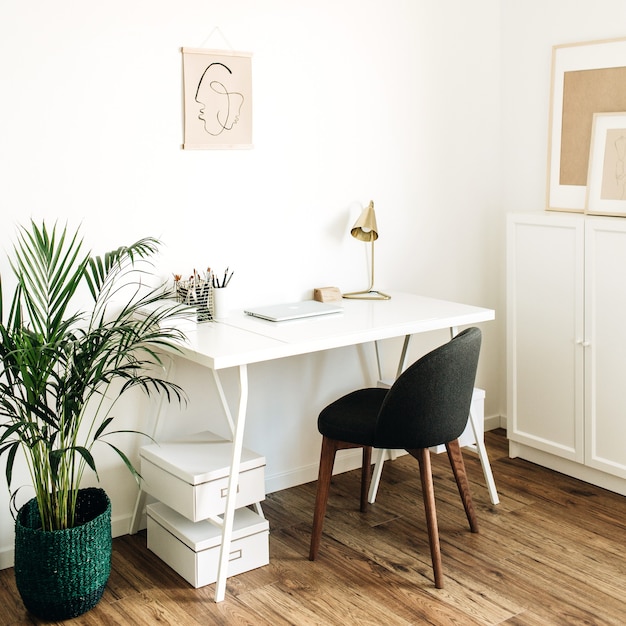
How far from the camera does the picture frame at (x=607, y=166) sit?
11.0 feet

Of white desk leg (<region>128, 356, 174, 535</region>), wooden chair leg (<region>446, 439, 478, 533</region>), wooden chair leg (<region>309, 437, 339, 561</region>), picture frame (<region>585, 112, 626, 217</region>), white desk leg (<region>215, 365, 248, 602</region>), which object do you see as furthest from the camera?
picture frame (<region>585, 112, 626, 217</region>)

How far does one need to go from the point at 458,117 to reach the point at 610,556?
200 centimetres

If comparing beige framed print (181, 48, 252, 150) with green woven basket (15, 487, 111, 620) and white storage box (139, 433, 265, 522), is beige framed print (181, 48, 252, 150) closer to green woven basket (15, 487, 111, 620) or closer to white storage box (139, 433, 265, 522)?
white storage box (139, 433, 265, 522)

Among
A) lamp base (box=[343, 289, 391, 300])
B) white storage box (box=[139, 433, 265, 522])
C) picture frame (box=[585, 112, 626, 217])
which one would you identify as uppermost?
picture frame (box=[585, 112, 626, 217])

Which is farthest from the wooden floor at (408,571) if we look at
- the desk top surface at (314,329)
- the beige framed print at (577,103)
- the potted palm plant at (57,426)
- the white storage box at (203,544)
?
the beige framed print at (577,103)

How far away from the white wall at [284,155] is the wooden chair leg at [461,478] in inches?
30.4

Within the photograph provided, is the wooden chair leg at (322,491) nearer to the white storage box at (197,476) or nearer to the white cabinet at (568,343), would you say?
the white storage box at (197,476)

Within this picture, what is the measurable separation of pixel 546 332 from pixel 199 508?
66.1 inches

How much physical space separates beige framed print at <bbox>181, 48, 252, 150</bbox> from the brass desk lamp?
1.81 feet

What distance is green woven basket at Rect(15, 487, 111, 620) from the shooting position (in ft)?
8.23

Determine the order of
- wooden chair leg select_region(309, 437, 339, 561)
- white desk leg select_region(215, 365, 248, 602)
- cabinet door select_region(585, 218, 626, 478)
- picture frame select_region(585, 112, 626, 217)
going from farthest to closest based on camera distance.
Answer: picture frame select_region(585, 112, 626, 217) → cabinet door select_region(585, 218, 626, 478) → wooden chair leg select_region(309, 437, 339, 561) → white desk leg select_region(215, 365, 248, 602)

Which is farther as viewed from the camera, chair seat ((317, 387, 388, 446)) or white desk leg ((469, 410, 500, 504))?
white desk leg ((469, 410, 500, 504))

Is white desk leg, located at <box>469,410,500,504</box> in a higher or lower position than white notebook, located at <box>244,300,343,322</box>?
lower

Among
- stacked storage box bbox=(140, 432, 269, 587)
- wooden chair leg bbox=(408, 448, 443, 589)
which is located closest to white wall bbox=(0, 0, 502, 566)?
stacked storage box bbox=(140, 432, 269, 587)
